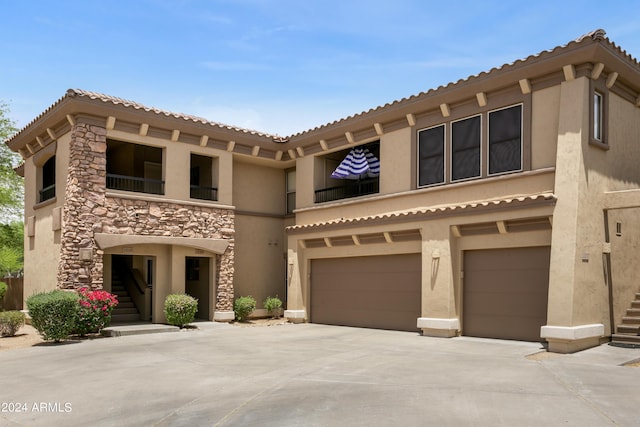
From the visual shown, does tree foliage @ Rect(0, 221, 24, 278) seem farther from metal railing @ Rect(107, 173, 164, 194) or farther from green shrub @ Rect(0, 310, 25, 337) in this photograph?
green shrub @ Rect(0, 310, 25, 337)

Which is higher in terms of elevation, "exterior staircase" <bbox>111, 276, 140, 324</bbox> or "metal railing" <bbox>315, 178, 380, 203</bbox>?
"metal railing" <bbox>315, 178, 380, 203</bbox>

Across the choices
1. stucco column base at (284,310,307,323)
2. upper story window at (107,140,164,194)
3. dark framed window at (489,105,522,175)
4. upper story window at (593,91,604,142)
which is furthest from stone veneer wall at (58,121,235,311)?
upper story window at (593,91,604,142)

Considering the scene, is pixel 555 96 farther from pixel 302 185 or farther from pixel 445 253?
pixel 302 185

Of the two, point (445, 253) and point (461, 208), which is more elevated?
point (461, 208)

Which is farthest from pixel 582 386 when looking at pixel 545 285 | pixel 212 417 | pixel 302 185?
pixel 302 185

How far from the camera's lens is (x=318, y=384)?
9.67 meters

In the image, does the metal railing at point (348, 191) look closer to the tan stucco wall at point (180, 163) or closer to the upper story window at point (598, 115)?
the tan stucco wall at point (180, 163)

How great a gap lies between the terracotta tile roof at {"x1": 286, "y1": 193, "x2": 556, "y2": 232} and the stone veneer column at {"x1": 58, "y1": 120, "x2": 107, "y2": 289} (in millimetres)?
7193

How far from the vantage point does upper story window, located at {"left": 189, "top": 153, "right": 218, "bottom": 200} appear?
21.5 metres

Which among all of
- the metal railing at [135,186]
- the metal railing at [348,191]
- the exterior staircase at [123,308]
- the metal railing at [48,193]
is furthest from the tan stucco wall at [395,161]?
the metal railing at [48,193]

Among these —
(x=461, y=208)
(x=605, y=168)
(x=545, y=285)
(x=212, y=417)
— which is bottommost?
(x=212, y=417)

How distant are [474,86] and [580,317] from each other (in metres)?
6.82

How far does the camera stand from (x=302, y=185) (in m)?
21.8

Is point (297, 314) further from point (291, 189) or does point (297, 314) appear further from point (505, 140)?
point (505, 140)
